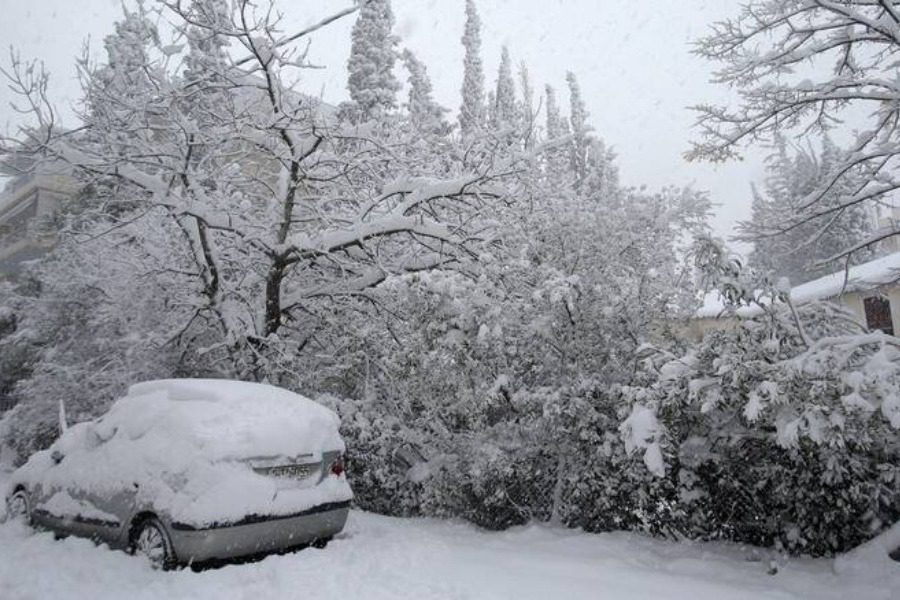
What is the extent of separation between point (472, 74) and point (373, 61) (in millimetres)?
16543

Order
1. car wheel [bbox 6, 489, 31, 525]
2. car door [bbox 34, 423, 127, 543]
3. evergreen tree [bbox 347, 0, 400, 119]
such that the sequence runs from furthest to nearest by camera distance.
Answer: evergreen tree [bbox 347, 0, 400, 119] → car wheel [bbox 6, 489, 31, 525] → car door [bbox 34, 423, 127, 543]

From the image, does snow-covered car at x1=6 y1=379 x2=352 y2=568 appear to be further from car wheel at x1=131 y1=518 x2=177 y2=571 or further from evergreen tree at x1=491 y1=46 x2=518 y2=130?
evergreen tree at x1=491 y1=46 x2=518 y2=130

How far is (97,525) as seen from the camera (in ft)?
16.8

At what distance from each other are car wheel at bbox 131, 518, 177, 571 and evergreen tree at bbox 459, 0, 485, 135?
116ft

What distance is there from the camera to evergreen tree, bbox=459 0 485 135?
39750mm

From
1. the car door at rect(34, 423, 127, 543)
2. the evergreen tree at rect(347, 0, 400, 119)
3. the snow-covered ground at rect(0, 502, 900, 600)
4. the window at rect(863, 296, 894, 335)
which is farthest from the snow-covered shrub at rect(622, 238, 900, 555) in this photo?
the evergreen tree at rect(347, 0, 400, 119)

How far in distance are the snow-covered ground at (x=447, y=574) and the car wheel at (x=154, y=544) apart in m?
0.09

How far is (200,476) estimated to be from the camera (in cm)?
459

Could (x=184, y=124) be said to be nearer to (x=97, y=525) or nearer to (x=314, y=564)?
(x=97, y=525)

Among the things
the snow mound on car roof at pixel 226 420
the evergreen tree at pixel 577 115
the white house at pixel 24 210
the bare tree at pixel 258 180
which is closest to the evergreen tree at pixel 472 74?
the evergreen tree at pixel 577 115

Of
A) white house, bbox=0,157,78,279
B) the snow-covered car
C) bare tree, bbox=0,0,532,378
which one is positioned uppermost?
white house, bbox=0,157,78,279

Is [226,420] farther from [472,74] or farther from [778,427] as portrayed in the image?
[472,74]

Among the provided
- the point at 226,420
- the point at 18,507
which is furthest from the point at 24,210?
the point at 226,420

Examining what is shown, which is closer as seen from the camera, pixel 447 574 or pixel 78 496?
pixel 447 574
